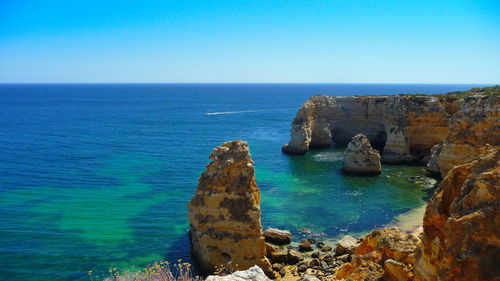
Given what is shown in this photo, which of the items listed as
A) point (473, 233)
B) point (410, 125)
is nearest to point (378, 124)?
point (410, 125)

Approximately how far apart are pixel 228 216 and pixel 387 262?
10709mm

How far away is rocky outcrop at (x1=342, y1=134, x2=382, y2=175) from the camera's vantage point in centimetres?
4572

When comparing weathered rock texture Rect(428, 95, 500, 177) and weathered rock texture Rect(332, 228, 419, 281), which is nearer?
weathered rock texture Rect(332, 228, 419, 281)

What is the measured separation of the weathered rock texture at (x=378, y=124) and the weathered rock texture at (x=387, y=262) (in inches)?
1540

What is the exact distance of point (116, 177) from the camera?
142 ft

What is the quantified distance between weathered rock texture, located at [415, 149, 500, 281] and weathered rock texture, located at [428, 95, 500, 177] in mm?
26836

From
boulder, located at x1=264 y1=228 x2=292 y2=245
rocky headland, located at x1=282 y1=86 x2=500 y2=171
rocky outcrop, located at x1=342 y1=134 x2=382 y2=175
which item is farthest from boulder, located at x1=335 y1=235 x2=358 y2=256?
rocky outcrop, located at x1=342 y1=134 x2=382 y2=175

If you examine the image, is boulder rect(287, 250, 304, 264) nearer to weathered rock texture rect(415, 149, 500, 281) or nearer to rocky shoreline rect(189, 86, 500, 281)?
rocky shoreline rect(189, 86, 500, 281)

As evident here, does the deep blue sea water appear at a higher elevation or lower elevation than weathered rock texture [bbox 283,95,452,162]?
lower

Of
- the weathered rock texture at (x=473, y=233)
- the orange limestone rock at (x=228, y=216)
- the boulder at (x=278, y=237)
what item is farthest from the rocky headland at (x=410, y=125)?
the weathered rock texture at (x=473, y=233)

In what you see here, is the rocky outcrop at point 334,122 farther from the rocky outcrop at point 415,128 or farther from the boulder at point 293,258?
the boulder at point 293,258

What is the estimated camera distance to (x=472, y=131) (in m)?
34.7

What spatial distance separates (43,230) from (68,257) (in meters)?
5.76

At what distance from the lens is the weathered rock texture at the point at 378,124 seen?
5091 centimetres
